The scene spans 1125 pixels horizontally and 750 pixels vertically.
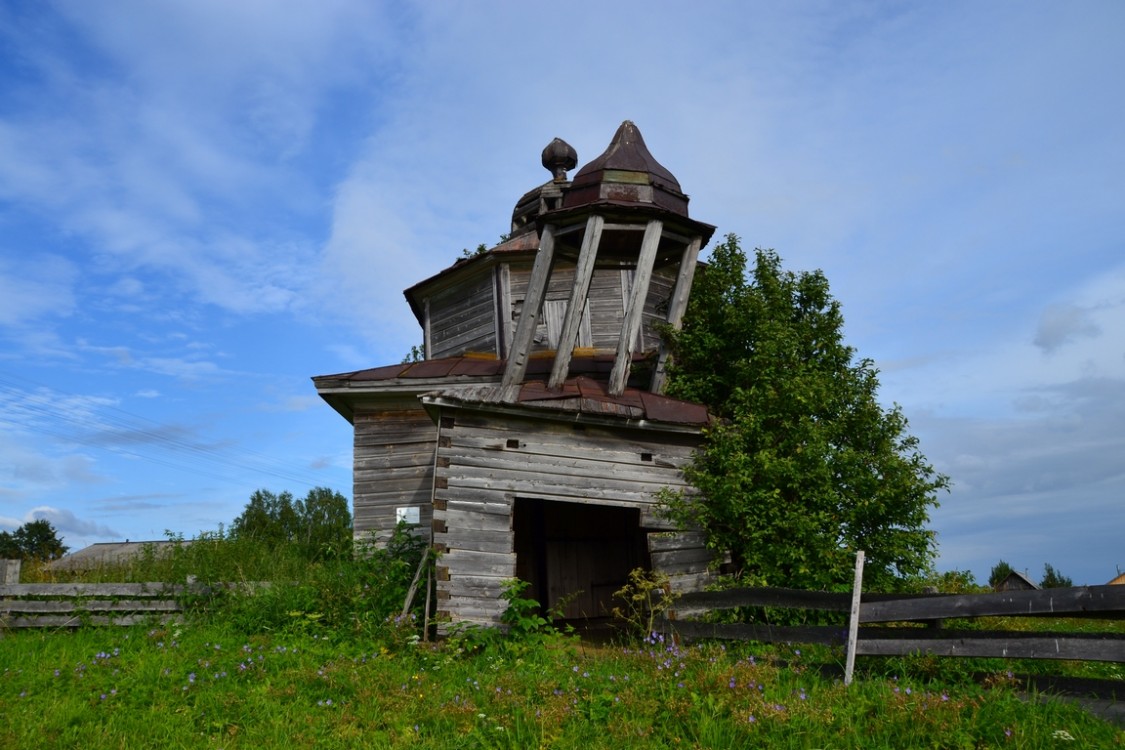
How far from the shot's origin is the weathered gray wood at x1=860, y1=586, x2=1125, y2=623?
640cm

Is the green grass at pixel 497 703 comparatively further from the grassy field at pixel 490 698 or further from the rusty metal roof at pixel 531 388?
the rusty metal roof at pixel 531 388

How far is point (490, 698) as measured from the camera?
296 inches

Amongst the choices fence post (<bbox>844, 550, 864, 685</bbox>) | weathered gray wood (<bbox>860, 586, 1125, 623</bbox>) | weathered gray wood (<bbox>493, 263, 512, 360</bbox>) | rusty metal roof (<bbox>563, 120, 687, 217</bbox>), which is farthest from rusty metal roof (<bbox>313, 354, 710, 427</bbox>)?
weathered gray wood (<bbox>860, 586, 1125, 623</bbox>)

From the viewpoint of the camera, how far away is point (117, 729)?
7.28m

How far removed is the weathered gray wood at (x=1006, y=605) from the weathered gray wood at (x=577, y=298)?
235 inches

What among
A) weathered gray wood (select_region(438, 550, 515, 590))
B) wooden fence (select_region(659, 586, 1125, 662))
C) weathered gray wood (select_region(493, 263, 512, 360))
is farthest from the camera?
weathered gray wood (select_region(493, 263, 512, 360))

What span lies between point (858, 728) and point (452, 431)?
264 inches

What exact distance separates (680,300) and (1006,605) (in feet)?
24.9

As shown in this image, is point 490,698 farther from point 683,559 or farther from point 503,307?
point 503,307

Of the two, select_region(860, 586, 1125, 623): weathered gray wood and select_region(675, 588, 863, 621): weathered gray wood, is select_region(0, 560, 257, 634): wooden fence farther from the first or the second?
select_region(860, 586, 1125, 623): weathered gray wood

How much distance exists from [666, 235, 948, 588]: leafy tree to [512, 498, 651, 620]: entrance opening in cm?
411

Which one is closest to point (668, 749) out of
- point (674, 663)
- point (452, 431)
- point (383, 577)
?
point (674, 663)

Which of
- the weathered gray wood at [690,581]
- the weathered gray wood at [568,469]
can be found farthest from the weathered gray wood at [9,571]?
the weathered gray wood at [690,581]

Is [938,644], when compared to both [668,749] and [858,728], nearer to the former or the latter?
[858,728]
